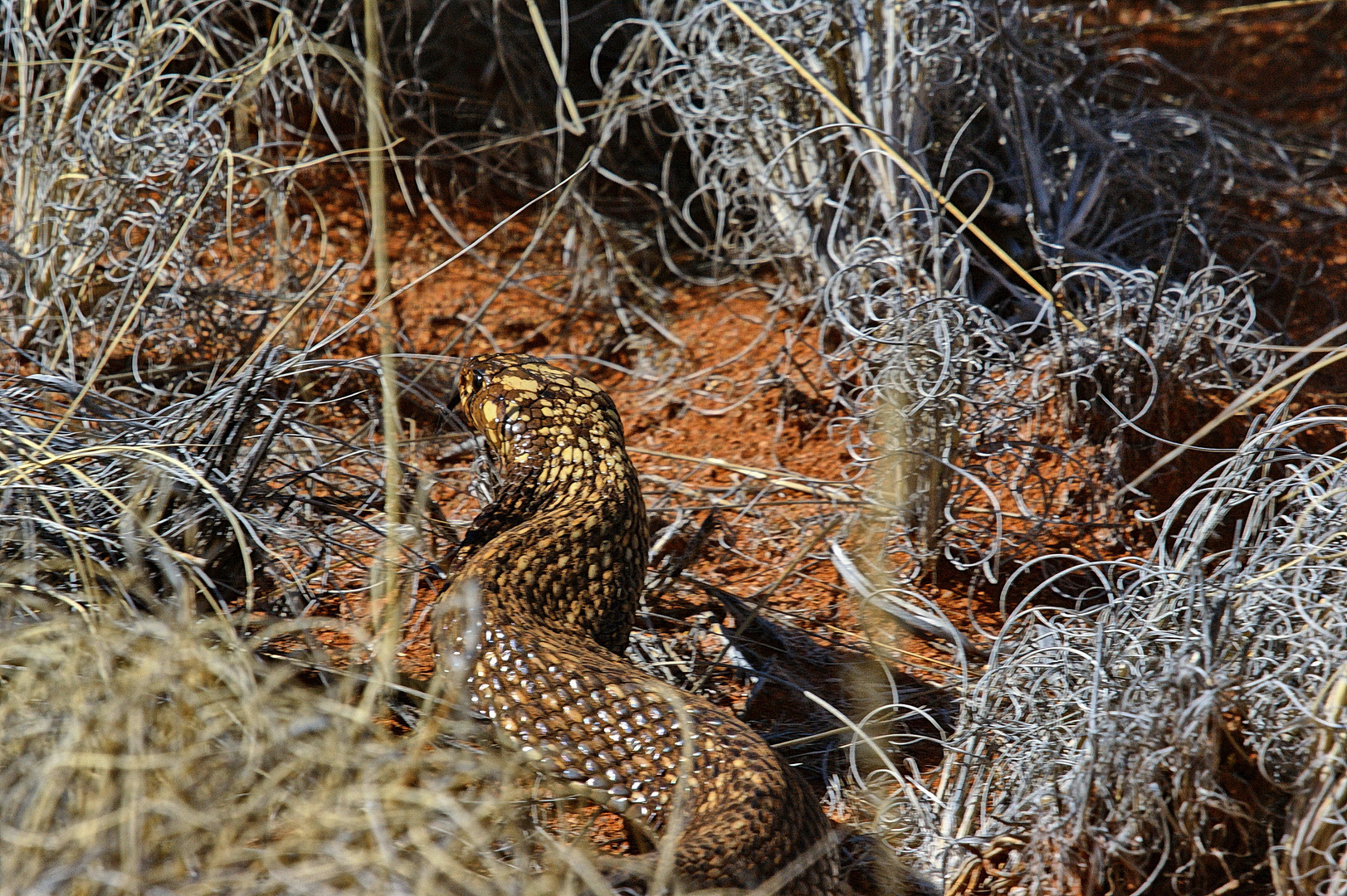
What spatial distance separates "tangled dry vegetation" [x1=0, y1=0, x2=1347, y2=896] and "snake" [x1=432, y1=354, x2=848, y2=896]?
149 millimetres

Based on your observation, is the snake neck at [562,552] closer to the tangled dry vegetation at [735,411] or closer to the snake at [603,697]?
the snake at [603,697]

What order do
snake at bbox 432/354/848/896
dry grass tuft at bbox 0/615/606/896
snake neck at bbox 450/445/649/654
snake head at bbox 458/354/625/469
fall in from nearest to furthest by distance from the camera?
dry grass tuft at bbox 0/615/606/896 → snake at bbox 432/354/848/896 → snake neck at bbox 450/445/649/654 → snake head at bbox 458/354/625/469

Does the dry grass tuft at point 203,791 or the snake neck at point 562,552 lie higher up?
the dry grass tuft at point 203,791

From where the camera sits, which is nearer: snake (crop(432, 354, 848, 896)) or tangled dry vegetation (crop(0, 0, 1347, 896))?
tangled dry vegetation (crop(0, 0, 1347, 896))

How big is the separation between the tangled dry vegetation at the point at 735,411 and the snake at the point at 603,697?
0.15 meters

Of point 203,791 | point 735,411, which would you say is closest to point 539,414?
point 735,411

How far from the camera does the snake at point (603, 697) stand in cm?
218

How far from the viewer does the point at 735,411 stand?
4152mm

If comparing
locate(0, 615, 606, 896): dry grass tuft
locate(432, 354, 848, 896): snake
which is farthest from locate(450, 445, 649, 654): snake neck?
locate(0, 615, 606, 896): dry grass tuft

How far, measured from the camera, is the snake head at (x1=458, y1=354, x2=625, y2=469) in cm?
297

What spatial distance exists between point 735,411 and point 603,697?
1936 mm

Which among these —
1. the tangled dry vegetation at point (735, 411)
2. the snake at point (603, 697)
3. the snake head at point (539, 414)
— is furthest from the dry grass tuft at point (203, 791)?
the snake head at point (539, 414)

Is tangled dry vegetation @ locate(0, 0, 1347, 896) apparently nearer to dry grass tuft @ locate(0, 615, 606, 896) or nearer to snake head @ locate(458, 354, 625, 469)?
dry grass tuft @ locate(0, 615, 606, 896)

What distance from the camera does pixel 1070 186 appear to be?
412 centimetres
